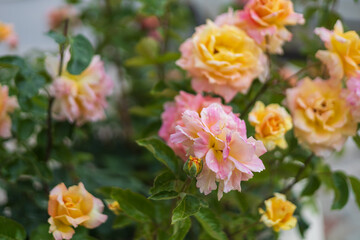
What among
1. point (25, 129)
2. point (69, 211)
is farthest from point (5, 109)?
point (69, 211)

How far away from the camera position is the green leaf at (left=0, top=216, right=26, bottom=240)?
32cm

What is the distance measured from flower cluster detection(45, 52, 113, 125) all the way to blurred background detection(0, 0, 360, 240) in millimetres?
48

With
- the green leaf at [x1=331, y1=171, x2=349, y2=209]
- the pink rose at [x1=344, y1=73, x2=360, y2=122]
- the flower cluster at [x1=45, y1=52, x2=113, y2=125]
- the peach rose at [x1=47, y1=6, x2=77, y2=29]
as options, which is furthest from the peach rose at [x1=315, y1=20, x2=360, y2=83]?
the peach rose at [x1=47, y1=6, x2=77, y2=29]

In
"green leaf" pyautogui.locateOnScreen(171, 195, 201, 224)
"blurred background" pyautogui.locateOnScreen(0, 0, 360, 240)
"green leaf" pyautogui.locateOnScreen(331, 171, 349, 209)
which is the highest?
"green leaf" pyautogui.locateOnScreen(171, 195, 201, 224)

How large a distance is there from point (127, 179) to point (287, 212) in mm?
300

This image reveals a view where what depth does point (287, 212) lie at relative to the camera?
32 centimetres

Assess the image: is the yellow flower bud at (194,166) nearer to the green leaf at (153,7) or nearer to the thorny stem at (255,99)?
the thorny stem at (255,99)

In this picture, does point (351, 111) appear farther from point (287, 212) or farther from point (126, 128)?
point (126, 128)

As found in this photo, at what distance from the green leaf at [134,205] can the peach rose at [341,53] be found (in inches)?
8.0

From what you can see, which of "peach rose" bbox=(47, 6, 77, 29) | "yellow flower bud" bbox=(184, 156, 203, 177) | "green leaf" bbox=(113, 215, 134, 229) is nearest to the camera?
"yellow flower bud" bbox=(184, 156, 203, 177)

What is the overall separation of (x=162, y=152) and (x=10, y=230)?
14cm

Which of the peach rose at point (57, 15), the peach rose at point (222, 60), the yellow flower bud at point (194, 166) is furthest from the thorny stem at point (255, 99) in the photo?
the peach rose at point (57, 15)

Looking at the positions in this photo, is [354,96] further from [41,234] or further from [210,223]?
[41,234]

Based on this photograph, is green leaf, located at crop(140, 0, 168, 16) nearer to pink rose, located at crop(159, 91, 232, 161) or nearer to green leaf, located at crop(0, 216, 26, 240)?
pink rose, located at crop(159, 91, 232, 161)
